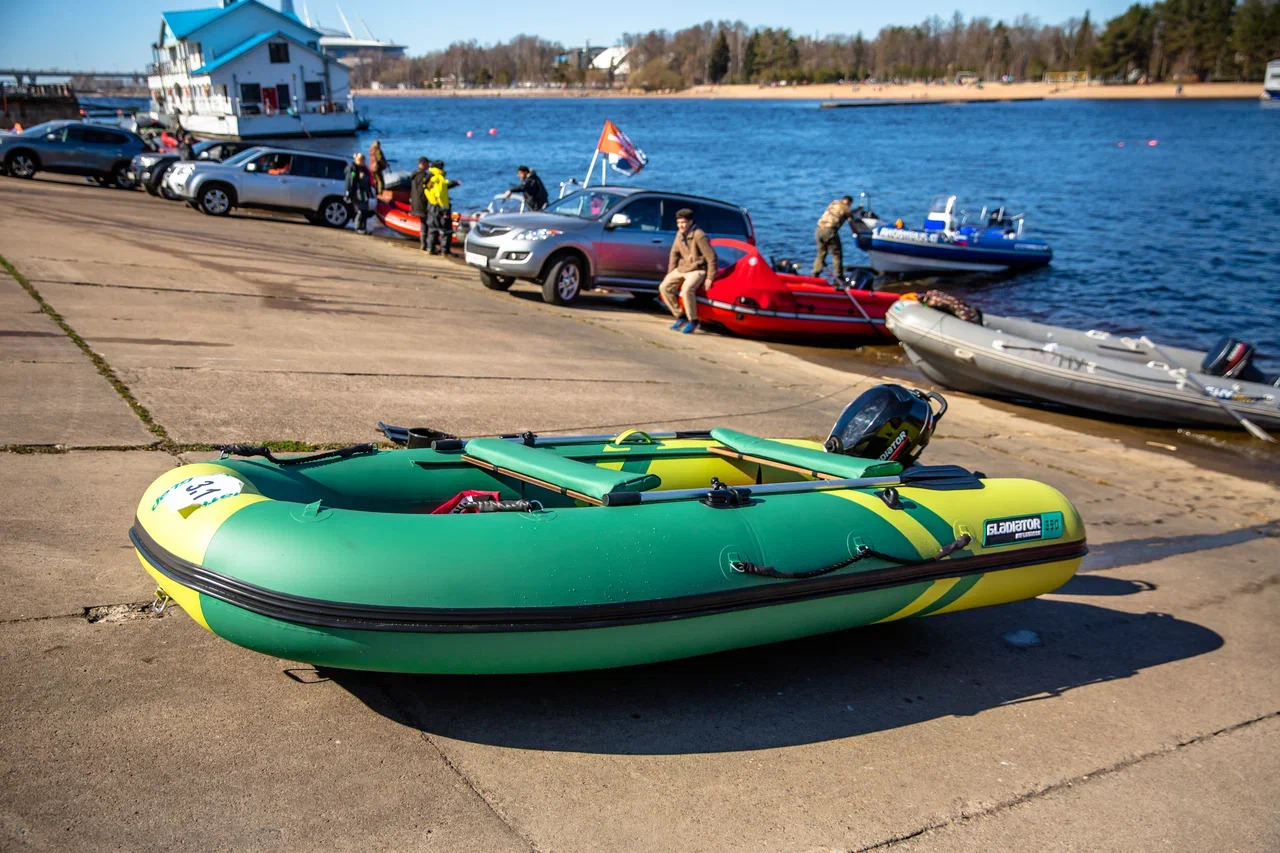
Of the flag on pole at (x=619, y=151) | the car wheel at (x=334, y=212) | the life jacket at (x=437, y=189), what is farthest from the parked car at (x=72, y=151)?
the flag on pole at (x=619, y=151)

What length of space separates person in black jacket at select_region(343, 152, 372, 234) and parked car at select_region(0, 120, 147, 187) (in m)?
8.52

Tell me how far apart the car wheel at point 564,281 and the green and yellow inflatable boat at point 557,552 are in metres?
9.93

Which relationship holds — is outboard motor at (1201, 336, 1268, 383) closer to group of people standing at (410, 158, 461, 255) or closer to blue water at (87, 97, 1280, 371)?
blue water at (87, 97, 1280, 371)

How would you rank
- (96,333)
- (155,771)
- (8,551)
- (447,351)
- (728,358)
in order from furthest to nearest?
(728,358) < (447,351) < (96,333) < (8,551) < (155,771)

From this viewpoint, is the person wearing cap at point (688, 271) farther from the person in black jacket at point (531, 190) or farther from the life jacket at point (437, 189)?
the life jacket at point (437, 189)

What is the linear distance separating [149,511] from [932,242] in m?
21.4

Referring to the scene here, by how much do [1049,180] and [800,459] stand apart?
45.6 metres

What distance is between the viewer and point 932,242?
23672 mm

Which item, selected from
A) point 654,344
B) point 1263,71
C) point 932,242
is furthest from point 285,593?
point 1263,71

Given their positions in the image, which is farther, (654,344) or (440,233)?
(440,233)

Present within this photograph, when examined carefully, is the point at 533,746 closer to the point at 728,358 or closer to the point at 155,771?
the point at 155,771

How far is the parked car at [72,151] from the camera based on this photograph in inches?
1045

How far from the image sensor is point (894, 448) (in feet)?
21.2

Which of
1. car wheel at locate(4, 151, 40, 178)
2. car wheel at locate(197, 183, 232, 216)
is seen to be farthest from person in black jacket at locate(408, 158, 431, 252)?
car wheel at locate(4, 151, 40, 178)
